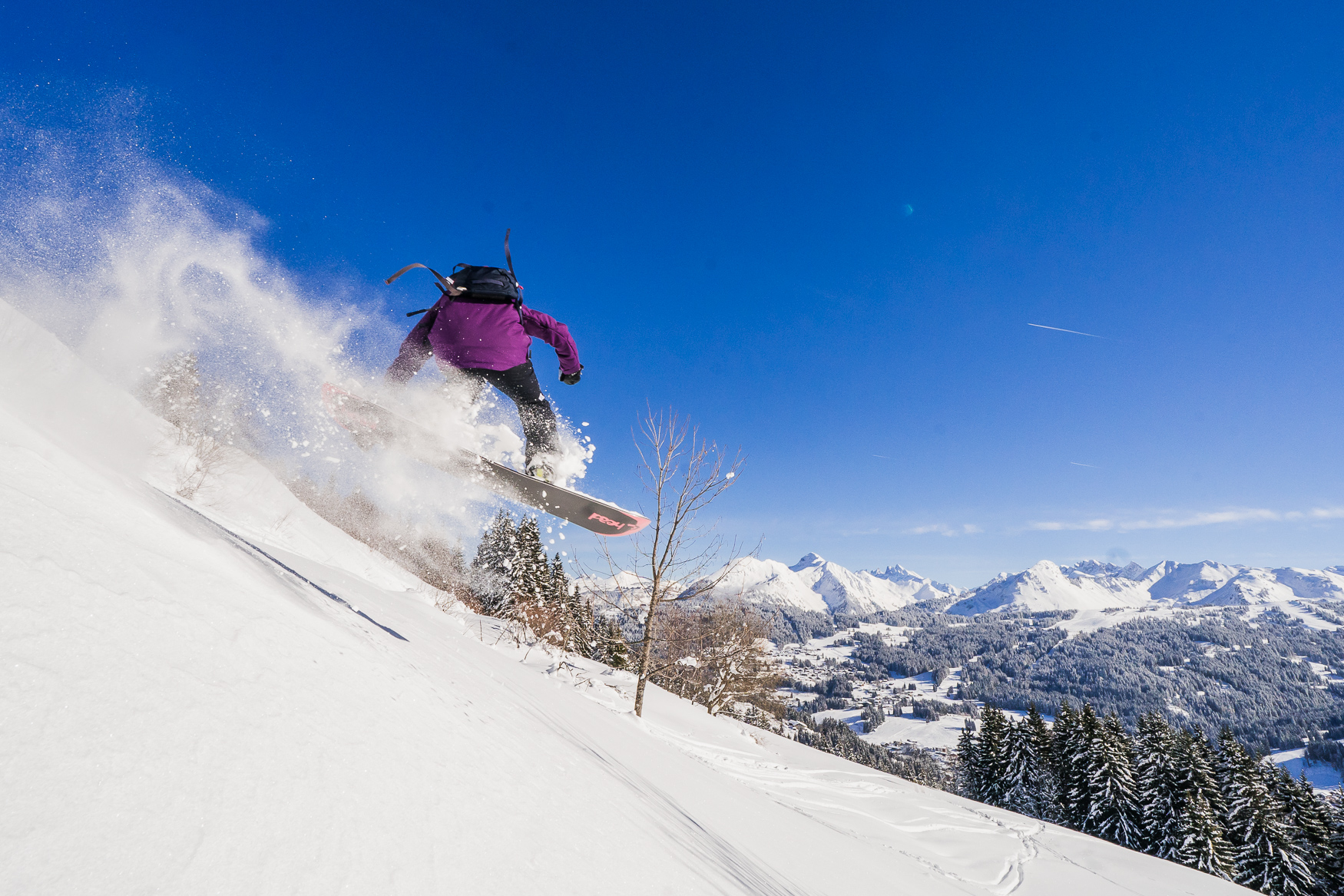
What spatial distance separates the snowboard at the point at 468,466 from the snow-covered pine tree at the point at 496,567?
477 inches

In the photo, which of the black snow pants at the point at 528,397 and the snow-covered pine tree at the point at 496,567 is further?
the snow-covered pine tree at the point at 496,567

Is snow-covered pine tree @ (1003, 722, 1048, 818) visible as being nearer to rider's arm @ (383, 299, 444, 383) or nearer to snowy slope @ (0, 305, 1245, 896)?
snowy slope @ (0, 305, 1245, 896)

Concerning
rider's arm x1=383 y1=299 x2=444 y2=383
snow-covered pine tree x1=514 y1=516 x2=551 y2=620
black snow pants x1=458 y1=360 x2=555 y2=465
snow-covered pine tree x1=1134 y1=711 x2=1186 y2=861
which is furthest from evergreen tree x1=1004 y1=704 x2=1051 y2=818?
rider's arm x1=383 y1=299 x2=444 y2=383

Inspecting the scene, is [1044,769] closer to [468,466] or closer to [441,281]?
[468,466]

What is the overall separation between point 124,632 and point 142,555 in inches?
27.0

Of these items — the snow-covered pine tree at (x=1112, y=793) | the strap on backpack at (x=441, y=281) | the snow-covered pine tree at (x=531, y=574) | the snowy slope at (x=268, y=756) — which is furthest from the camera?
the snow-covered pine tree at (x=1112, y=793)

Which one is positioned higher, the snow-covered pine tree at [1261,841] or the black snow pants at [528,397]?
the black snow pants at [528,397]

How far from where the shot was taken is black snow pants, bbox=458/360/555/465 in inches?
264

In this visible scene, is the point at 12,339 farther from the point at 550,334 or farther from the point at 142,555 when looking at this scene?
the point at 142,555

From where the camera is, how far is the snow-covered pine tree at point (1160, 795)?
2436cm

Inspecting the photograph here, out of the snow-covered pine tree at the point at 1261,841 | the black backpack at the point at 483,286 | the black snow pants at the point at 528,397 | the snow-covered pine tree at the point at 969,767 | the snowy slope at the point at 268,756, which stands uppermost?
the black backpack at the point at 483,286

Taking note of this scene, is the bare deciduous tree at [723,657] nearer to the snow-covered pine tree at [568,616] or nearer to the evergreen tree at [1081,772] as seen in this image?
the snow-covered pine tree at [568,616]

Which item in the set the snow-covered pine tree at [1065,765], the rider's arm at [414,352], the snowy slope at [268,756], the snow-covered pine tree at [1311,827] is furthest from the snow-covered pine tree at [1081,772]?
the rider's arm at [414,352]

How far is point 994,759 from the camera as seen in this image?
3497 cm
